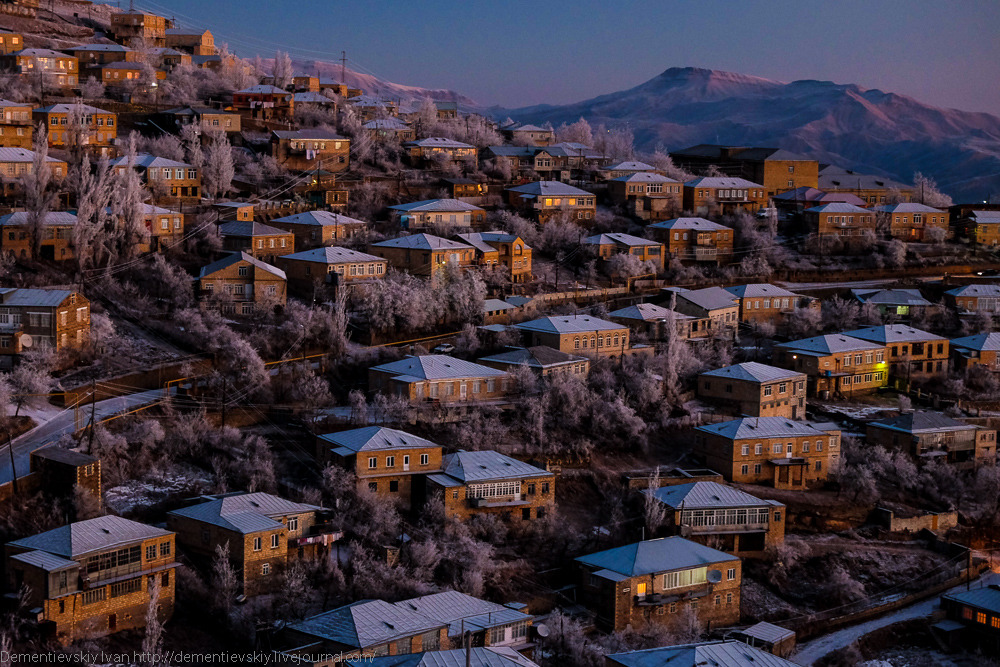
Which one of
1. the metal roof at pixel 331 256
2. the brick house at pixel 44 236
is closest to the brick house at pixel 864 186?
the metal roof at pixel 331 256

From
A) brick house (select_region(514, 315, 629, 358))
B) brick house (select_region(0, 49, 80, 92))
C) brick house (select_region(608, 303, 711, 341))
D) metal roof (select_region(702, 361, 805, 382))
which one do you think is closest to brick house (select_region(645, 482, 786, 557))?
metal roof (select_region(702, 361, 805, 382))

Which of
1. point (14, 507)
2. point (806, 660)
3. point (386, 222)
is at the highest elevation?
point (386, 222)

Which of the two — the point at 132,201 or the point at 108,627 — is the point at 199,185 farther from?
the point at 108,627

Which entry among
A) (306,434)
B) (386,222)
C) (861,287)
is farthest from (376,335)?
(861,287)

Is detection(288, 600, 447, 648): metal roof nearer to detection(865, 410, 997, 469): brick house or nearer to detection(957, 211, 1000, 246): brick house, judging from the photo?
detection(865, 410, 997, 469): brick house

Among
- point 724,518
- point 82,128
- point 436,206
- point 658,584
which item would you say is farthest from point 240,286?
point 658,584

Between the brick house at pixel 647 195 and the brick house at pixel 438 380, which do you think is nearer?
the brick house at pixel 438 380

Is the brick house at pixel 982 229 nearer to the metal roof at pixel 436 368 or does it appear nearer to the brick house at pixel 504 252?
the brick house at pixel 504 252
